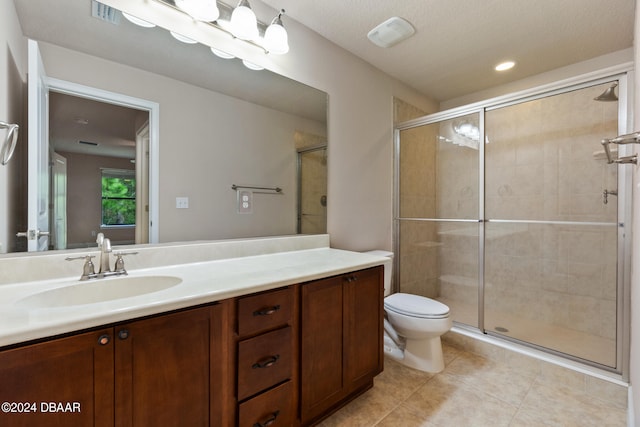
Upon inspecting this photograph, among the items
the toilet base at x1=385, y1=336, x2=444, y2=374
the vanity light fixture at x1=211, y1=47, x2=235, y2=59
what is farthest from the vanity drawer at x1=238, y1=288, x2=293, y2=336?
the vanity light fixture at x1=211, y1=47, x2=235, y2=59

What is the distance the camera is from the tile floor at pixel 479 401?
143cm

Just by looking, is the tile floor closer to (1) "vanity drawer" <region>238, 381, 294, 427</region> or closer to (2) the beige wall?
(1) "vanity drawer" <region>238, 381, 294, 427</region>

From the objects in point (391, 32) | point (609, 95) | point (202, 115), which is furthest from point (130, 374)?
point (609, 95)

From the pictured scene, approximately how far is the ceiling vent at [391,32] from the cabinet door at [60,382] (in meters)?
2.22

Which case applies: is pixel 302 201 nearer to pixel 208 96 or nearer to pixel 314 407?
pixel 208 96

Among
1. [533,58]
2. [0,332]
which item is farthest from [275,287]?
[533,58]

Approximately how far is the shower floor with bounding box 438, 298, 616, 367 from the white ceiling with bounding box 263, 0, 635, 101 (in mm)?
2103

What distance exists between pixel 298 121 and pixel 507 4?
4.77 feet

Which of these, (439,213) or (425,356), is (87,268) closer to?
(425,356)

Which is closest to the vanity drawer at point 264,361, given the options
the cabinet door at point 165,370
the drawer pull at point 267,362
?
the drawer pull at point 267,362

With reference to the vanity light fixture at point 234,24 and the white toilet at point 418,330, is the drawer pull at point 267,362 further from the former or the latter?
the vanity light fixture at point 234,24

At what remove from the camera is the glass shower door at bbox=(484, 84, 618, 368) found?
6.79ft

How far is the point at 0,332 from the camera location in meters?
0.63

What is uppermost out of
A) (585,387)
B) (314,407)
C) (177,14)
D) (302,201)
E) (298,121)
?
(177,14)
